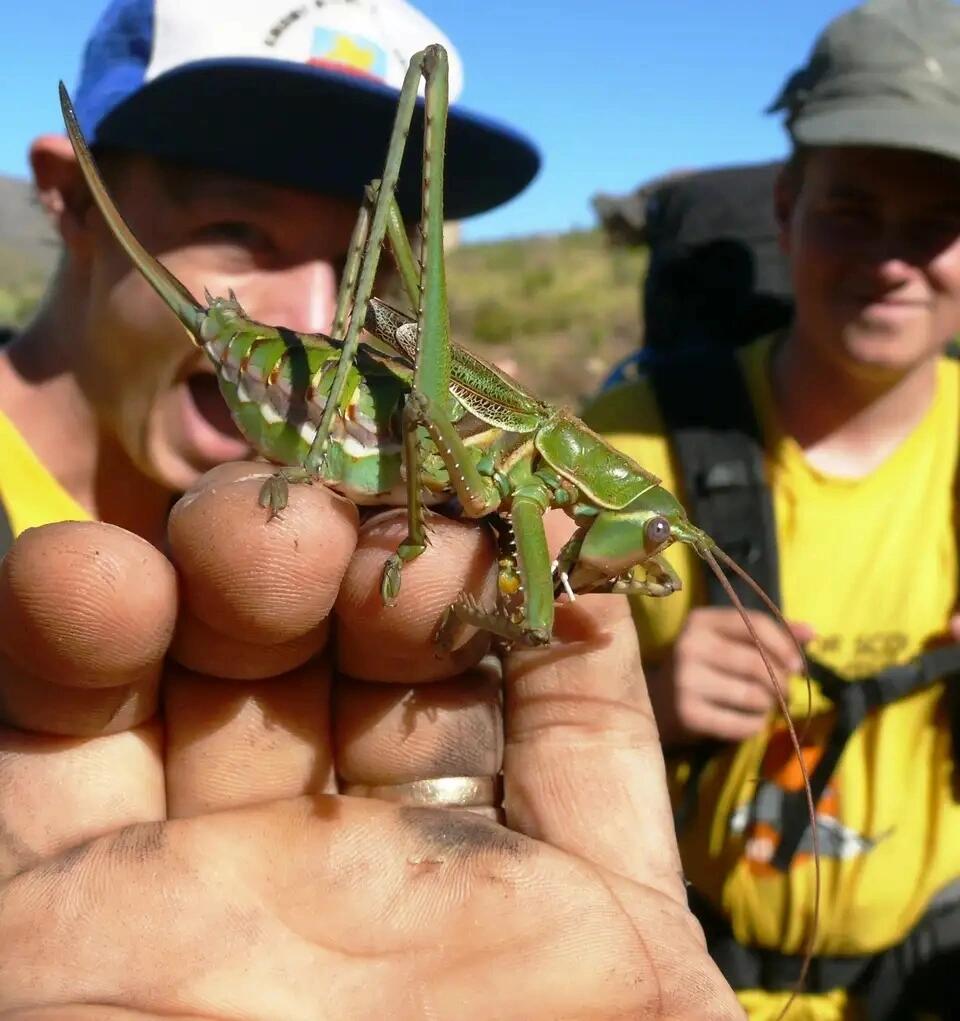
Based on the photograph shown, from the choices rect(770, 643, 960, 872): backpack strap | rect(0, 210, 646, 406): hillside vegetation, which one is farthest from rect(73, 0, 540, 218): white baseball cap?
rect(0, 210, 646, 406): hillside vegetation

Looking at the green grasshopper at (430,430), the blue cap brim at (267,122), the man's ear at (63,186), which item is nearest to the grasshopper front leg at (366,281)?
the green grasshopper at (430,430)

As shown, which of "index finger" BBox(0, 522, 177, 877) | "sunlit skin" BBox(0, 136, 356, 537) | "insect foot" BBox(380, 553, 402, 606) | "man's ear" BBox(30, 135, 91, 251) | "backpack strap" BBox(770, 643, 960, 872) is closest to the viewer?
"index finger" BBox(0, 522, 177, 877)

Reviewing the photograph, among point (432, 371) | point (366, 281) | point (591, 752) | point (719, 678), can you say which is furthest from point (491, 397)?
point (719, 678)

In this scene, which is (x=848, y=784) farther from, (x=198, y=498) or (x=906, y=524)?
(x=198, y=498)

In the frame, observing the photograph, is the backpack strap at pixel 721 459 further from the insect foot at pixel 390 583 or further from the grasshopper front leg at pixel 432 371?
the insect foot at pixel 390 583

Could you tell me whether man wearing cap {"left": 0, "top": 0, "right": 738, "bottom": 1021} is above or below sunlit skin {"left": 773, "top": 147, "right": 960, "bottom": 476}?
below

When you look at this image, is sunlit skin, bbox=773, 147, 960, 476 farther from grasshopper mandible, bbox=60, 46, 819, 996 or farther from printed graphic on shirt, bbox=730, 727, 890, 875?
grasshopper mandible, bbox=60, 46, 819, 996
